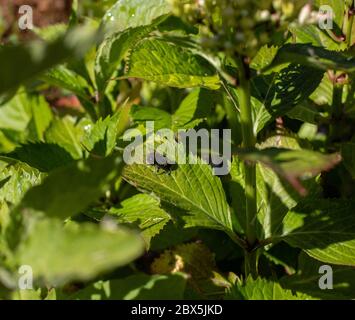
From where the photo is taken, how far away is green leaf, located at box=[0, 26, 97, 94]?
671mm

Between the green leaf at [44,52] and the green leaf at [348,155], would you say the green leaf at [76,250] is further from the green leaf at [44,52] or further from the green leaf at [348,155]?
the green leaf at [348,155]

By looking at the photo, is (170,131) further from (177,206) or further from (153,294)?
(153,294)

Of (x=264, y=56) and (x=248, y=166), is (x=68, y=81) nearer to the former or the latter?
(x=264, y=56)

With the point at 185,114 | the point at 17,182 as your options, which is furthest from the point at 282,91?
the point at 17,182

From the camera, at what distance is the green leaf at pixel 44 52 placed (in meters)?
0.67

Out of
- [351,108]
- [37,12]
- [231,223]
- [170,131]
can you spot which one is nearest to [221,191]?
[231,223]

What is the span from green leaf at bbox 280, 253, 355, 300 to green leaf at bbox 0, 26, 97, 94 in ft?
2.37

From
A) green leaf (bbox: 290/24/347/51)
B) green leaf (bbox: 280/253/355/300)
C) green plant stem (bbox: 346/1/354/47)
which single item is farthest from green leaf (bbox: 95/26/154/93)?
green leaf (bbox: 280/253/355/300)

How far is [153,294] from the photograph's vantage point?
0.95 meters

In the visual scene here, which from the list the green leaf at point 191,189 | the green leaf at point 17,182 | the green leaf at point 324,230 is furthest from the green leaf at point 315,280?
the green leaf at point 17,182

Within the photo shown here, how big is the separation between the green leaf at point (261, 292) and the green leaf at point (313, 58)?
14.9 inches

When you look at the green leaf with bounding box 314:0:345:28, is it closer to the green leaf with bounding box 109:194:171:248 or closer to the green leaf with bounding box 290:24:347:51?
the green leaf with bounding box 290:24:347:51
